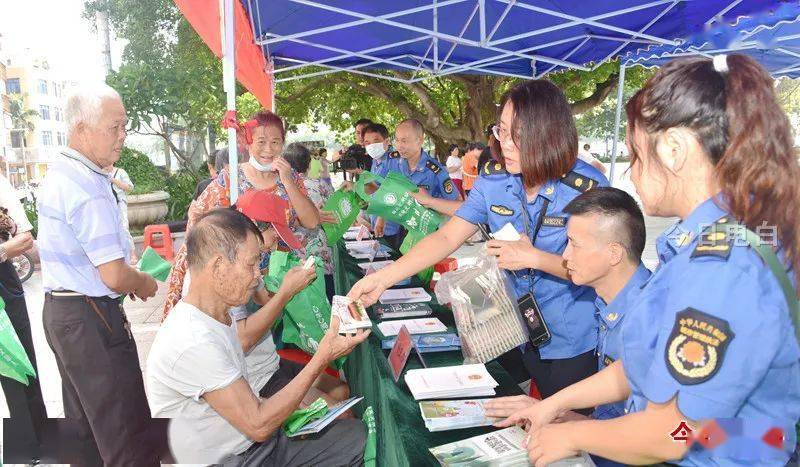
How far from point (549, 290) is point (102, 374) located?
1.75 m

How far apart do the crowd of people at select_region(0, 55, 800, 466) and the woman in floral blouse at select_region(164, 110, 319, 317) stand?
2cm

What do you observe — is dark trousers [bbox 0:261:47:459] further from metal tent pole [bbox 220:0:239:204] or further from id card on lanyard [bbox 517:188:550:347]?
id card on lanyard [bbox 517:188:550:347]

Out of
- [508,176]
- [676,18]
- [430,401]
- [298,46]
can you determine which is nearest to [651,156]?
[430,401]

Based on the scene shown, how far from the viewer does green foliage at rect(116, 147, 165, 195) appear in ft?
30.6

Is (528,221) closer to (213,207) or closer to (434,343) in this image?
(434,343)

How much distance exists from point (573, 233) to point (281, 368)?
1.60 metres

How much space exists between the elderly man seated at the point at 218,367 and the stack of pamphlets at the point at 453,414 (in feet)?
1.08

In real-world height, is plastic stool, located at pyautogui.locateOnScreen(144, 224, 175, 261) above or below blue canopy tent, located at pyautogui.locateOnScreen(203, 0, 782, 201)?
below

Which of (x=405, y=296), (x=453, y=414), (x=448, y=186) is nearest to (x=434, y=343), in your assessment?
(x=453, y=414)

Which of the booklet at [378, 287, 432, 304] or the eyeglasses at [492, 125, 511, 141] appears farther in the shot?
the booklet at [378, 287, 432, 304]

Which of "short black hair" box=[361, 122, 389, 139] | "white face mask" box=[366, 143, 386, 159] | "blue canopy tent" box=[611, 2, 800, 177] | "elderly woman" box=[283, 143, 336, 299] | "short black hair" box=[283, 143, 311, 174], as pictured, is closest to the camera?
"elderly woman" box=[283, 143, 336, 299]

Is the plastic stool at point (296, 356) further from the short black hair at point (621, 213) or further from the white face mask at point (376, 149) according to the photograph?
the white face mask at point (376, 149)

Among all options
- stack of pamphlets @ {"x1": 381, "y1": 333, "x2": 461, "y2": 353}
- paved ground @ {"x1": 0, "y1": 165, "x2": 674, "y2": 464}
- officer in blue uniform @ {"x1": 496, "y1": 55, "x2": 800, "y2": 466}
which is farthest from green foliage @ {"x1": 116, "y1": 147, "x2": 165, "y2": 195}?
officer in blue uniform @ {"x1": 496, "y1": 55, "x2": 800, "y2": 466}

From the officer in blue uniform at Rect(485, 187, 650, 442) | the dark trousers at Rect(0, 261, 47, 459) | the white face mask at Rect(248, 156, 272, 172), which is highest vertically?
the white face mask at Rect(248, 156, 272, 172)
